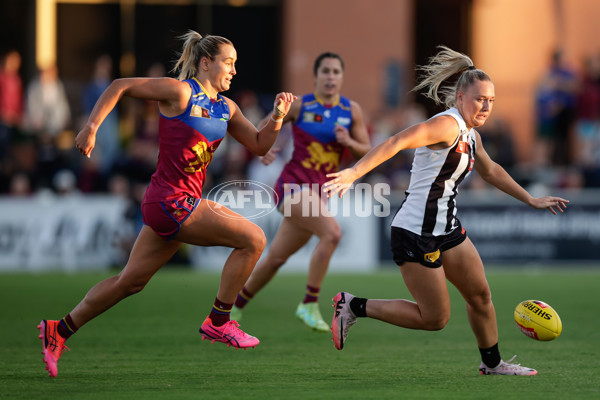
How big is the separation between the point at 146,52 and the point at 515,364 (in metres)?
16.7

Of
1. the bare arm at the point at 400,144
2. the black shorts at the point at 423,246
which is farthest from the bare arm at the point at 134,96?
the black shorts at the point at 423,246

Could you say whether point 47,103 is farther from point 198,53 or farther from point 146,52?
point 198,53

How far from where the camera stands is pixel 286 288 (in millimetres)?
12867

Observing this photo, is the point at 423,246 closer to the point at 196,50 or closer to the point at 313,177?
the point at 196,50

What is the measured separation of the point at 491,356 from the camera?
6492 millimetres

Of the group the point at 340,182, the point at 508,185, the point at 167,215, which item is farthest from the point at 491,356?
the point at 167,215

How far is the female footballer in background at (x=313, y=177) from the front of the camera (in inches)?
348

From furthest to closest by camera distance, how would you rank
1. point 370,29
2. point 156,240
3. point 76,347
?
1. point 370,29
2. point 76,347
3. point 156,240

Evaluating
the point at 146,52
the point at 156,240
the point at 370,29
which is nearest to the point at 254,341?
the point at 156,240

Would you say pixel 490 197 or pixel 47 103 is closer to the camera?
pixel 490 197

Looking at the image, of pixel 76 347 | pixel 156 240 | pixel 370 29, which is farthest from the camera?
pixel 370 29

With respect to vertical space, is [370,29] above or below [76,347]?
above

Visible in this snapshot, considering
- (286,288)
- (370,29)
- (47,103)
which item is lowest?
(286,288)

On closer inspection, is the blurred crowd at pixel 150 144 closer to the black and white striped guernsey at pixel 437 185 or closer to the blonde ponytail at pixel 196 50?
the blonde ponytail at pixel 196 50
